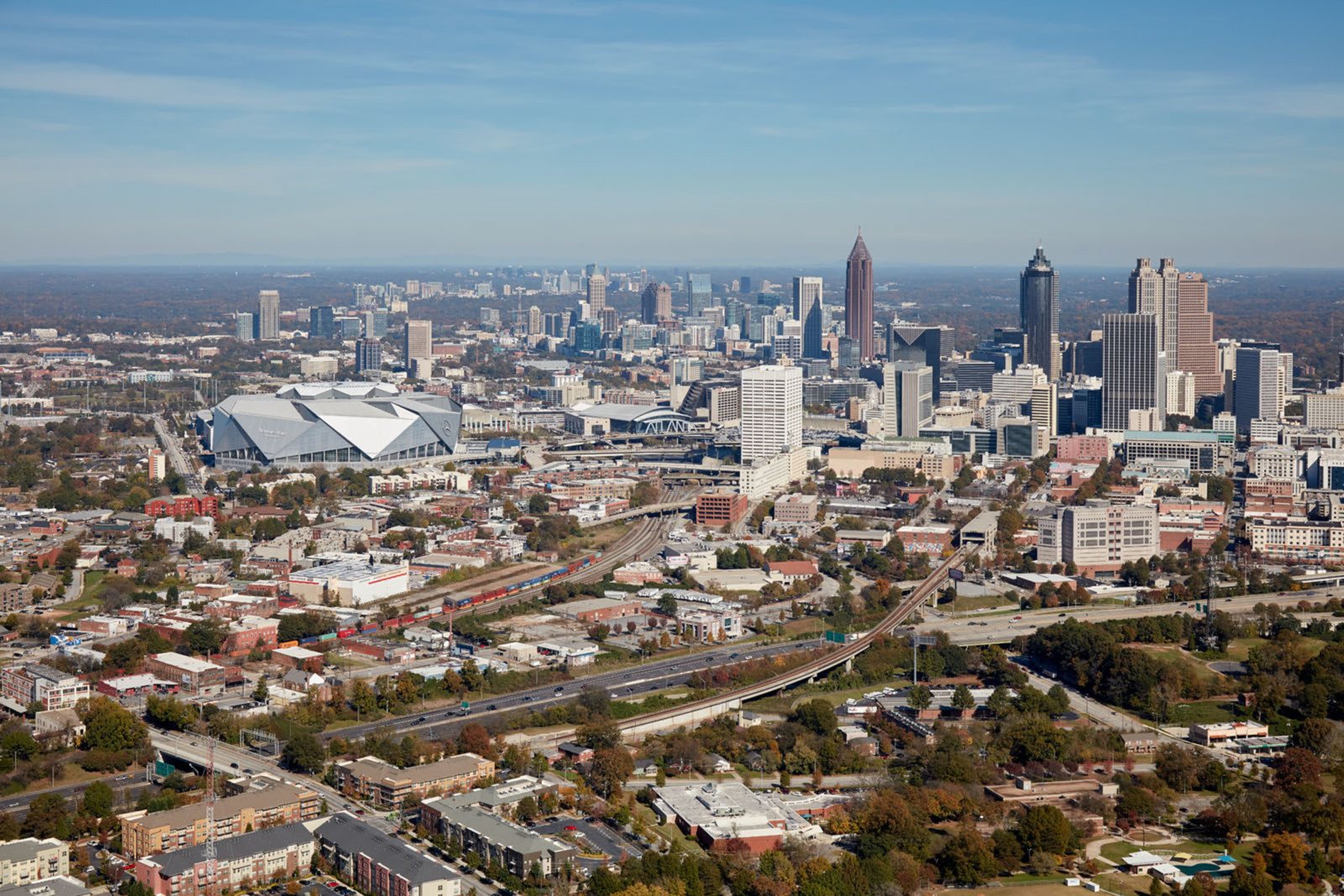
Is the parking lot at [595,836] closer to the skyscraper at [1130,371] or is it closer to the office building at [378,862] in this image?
the office building at [378,862]

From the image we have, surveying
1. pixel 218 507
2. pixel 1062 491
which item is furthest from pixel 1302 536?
pixel 218 507

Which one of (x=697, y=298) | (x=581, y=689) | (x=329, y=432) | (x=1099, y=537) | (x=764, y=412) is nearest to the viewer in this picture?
(x=581, y=689)

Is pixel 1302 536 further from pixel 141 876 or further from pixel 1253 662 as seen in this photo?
pixel 141 876

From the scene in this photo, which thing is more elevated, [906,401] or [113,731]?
[906,401]

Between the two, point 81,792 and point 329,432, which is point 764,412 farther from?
point 81,792

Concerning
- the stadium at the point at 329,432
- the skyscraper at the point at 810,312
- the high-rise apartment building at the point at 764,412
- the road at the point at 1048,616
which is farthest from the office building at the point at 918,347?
the road at the point at 1048,616

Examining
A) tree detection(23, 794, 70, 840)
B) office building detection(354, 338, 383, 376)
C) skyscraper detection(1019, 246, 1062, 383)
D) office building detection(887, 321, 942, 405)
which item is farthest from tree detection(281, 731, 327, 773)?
office building detection(354, 338, 383, 376)

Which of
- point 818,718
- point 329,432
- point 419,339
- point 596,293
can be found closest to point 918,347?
point 329,432

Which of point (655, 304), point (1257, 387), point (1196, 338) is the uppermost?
point (655, 304)
